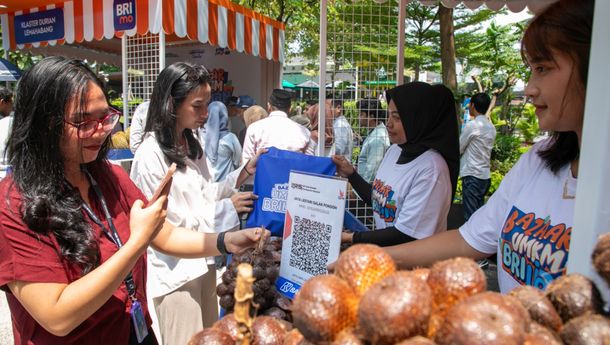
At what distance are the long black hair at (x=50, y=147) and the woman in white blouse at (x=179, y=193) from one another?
922 millimetres

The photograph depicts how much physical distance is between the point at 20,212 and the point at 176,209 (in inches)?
42.5

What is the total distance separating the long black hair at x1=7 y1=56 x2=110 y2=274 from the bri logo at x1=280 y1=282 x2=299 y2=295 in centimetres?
77

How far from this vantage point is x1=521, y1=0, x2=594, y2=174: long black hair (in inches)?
52.3

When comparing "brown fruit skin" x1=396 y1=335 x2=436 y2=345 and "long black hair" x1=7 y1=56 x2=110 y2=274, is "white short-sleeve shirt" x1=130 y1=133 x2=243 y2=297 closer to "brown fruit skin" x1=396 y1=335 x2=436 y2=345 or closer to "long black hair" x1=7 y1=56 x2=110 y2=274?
"long black hair" x1=7 y1=56 x2=110 y2=274

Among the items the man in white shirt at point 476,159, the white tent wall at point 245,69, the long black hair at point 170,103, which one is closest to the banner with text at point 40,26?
the white tent wall at point 245,69

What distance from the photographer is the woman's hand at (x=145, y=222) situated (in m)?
1.49

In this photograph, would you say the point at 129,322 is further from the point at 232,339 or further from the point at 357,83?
the point at 357,83

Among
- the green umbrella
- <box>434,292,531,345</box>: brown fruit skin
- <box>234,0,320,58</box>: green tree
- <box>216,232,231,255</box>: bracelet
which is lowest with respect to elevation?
<box>216,232,231,255</box>: bracelet

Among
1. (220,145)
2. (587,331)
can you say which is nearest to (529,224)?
(587,331)

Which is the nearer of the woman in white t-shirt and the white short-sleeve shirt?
the woman in white t-shirt

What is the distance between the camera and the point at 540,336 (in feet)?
2.63

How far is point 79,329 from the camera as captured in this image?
153 centimetres

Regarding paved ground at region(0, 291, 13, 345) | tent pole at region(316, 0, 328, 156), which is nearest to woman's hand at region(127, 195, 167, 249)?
tent pole at region(316, 0, 328, 156)

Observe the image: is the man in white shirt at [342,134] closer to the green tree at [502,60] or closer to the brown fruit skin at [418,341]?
the brown fruit skin at [418,341]
